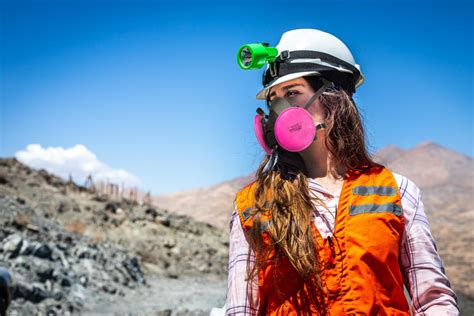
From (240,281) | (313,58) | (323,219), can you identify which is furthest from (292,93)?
(240,281)

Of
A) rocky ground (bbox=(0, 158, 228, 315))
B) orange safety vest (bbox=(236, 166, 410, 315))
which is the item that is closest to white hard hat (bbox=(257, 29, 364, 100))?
orange safety vest (bbox=(236, 166, 410, 315))

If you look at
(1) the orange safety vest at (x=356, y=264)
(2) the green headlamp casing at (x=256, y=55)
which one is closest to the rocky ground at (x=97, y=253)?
(2) the green headlamp casing at (x=256, y=55)

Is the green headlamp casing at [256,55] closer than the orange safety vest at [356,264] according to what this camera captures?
No

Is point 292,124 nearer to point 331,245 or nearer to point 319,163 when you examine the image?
point 319,163

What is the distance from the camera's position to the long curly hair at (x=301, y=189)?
5.52ft

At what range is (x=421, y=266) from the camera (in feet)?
5.77

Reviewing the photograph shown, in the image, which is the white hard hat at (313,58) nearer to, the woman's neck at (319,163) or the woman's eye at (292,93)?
the woman's eye at (292,93)

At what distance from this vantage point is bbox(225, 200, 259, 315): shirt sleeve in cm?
175

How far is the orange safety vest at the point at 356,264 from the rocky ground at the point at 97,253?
8328mm

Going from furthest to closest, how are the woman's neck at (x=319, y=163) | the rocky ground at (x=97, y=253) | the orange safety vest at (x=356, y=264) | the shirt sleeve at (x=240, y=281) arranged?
the rocky ground at (x=97, y=253), the woman's neck at (x=319, y=163), the shirt sleeve at (x=240, y=281), the orange safety vest at (x=356, y=264)

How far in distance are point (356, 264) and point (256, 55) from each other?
92cm

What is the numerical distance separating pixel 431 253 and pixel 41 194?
80.4 feet

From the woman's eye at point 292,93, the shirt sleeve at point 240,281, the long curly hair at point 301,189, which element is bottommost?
the shirt sleeve at point 240,281

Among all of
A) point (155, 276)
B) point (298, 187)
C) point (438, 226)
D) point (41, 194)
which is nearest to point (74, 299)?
point (155, 276)
